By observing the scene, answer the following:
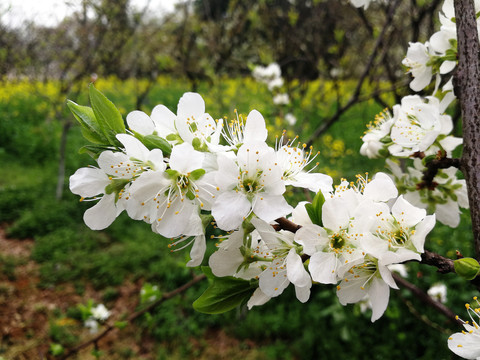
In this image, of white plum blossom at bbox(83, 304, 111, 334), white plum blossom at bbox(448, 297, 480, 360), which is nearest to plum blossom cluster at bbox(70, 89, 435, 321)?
white plum blossom at bbox(448, 297, 480, 360)

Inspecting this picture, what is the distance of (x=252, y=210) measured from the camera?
77 cm

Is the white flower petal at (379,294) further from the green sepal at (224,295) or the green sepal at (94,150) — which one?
the green sepal at (94,150)

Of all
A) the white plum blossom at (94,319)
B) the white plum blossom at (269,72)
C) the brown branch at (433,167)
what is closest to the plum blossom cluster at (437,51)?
the brown branch at (433,167)

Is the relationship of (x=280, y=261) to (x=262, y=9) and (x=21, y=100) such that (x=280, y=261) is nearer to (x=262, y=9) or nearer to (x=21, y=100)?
(x=262, y=9)

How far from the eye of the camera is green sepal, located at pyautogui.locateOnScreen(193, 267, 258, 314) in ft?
2.82

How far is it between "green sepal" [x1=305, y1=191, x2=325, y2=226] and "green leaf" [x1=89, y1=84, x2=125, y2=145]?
1.43 feet

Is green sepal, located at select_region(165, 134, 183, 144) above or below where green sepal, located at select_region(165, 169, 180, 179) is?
above

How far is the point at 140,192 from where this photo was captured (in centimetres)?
78

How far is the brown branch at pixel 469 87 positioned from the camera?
0.85m

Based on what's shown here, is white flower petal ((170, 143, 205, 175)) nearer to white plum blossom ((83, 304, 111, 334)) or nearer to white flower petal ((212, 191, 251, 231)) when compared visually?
white flower petal ((212, 191, 251, 231))

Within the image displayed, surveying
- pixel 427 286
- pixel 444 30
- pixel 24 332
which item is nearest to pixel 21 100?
pixel 24 332

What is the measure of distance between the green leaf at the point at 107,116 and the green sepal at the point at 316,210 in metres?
0.44

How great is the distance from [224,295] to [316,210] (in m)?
0.28

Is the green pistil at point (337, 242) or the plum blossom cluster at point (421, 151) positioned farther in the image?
the plum blossom cluster at point (421, 151)
